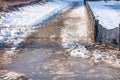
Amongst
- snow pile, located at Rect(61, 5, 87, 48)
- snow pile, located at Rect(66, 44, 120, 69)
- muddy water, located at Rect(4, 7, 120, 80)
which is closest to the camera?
muddy water, located at Rect(4, 7, 120, 80)

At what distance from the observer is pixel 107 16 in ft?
82.8

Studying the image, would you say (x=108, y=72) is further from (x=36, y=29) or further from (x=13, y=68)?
(x=36, y=29)

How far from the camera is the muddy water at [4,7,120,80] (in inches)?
455

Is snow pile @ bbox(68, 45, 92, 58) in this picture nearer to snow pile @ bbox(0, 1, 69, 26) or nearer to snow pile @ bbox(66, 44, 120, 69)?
snow pile @ bbox(66, 44, 120, 69)

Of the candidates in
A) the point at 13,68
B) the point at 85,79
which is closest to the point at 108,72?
the point at 85,79

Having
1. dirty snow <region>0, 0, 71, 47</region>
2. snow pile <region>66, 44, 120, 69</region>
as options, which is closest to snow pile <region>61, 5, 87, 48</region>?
snow pile <region>66, 44, 120, 69</region>

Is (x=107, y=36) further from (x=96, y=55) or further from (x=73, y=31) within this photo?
(x=73, y=31)

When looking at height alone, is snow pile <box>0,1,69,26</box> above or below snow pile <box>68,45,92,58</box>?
above

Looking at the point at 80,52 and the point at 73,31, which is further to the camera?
the point at 73,31

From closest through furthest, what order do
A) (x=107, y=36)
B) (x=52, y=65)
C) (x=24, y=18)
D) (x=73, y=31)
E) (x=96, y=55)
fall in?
(x=52, y=65) < (x=96, y=55) < (x=107, y=36) < (x=73, y=31) < (x=24, y=18)

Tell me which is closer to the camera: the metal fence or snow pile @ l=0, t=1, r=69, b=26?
the metal fence

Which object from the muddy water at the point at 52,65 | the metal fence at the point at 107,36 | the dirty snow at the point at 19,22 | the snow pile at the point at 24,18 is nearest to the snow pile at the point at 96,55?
the muddy water at the point at 52,65

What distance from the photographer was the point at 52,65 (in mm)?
12727

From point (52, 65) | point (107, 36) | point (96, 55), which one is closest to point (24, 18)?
point (107, 36)
